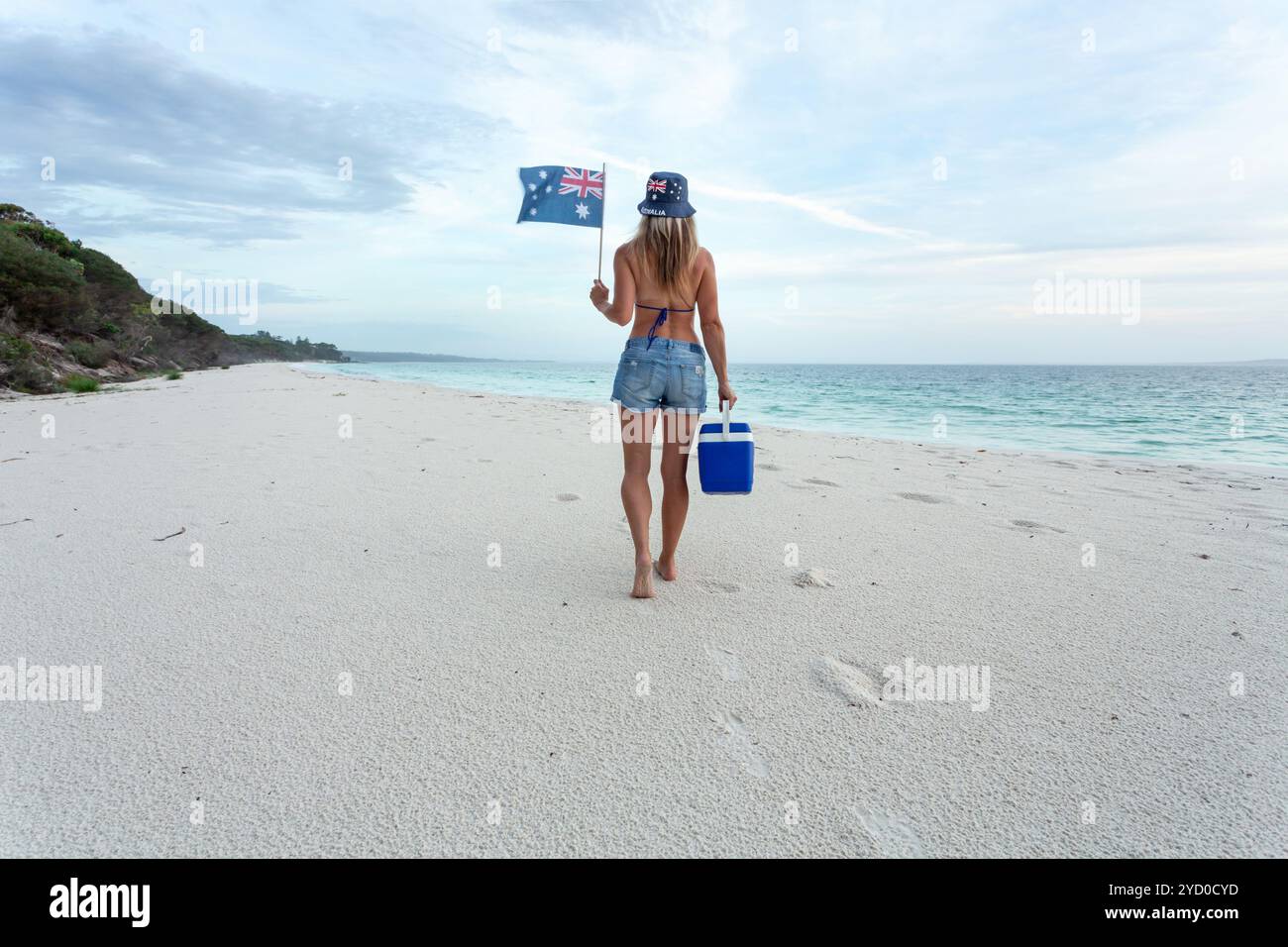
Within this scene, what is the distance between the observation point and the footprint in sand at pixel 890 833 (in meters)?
1.49

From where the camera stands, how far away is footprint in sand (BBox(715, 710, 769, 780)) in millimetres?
1784

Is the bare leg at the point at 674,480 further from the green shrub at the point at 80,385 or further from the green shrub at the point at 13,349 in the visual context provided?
the green shrub at the point at 13,349

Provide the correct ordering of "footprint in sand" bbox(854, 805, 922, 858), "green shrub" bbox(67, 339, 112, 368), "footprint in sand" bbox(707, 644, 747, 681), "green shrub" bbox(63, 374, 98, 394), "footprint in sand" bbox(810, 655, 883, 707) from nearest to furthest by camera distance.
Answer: "footprint in sand" bbox(854, 805, 922, 858) → "footprint in sand" bbox(810, 655, 883, 707) → "footprint in sand" bbox(707, 644, 747, 681) → "green shrub" bbox(63, 374, 98, 394) → "green shrub" bbox(67, 339, 112, 368)

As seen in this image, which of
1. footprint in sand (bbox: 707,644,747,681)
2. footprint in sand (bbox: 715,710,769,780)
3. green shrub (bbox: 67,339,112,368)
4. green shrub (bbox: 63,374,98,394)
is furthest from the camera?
green shrub (bbox: 67,339,112,368)

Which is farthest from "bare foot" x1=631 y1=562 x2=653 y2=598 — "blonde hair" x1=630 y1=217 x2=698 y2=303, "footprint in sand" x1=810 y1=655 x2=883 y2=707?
"blonde hair" x1=630 y1=217 x2=698 y2=303

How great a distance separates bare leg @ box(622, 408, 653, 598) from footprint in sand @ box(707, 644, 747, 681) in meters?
0.62

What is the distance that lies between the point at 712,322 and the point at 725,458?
0.69 m

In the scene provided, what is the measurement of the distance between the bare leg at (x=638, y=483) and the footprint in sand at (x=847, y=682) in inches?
36.5

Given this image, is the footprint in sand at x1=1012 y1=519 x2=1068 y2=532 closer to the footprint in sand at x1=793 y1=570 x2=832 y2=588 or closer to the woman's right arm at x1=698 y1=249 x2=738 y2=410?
the footprint in sand at x1=793 y1=570 x2=832 y2=588

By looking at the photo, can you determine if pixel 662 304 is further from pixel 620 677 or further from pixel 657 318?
pixel 620 677

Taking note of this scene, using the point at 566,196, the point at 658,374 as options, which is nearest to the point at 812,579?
the point at 658,374
